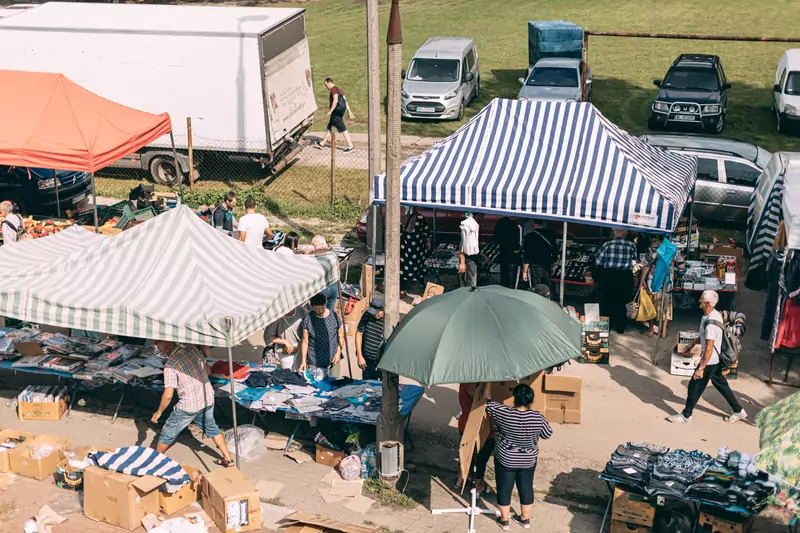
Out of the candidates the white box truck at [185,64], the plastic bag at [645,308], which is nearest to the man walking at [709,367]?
the plastic bag at [645,308]

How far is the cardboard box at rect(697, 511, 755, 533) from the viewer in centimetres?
873

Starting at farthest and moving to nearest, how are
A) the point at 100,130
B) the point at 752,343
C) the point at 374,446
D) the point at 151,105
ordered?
the point at 151,105, the point at 100,130, the point at 752,343, the point at 374,446

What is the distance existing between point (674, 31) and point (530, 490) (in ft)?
99.2

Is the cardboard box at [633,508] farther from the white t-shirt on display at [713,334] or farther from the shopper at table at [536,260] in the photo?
the shopper at table at [536,260]

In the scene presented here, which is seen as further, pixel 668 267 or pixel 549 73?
pixel 549 73

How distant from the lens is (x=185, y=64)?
19.7 meters

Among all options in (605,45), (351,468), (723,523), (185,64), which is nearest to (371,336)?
(351,468)

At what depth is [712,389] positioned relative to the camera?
12281 millimetres

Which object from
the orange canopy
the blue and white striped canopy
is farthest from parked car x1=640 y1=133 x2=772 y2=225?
the orange canopy

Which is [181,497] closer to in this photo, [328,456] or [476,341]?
[328,456]

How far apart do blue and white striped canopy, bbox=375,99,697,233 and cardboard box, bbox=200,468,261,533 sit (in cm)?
555

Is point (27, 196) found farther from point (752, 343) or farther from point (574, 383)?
point (752, 343)

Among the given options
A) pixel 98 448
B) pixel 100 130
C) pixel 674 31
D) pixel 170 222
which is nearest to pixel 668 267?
pixel 170 222

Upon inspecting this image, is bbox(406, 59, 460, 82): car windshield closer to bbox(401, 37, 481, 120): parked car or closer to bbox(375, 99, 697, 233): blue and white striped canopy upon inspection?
bbox(401, 37, 481, 120): parked car
